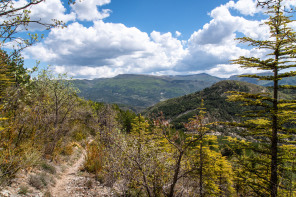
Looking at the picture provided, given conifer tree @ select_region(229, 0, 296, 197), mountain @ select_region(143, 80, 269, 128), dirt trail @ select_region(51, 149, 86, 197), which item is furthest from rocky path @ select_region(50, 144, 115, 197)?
mountain @ select_region(143, 80, 269, 128)

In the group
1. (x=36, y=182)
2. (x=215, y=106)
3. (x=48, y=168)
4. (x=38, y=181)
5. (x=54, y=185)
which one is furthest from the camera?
(x=215, y=106)

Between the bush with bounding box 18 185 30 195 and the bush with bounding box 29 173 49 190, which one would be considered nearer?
the bush with bounding box 18 185 30 195

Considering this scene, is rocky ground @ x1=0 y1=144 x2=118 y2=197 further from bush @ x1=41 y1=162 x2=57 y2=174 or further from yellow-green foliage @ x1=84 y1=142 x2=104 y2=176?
yellow-green foliage @ x1=84 y1=142 x2=104 y2=176

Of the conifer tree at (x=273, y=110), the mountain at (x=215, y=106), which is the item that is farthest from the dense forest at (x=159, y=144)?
the mountain at (x=215, y=106)

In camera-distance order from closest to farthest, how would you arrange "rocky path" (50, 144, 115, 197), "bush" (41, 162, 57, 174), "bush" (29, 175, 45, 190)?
"bush" (29, 175, 45, 190) < "rocky path" (50, 144, 115, 197) < "bush" (41, 162, 57, 174)

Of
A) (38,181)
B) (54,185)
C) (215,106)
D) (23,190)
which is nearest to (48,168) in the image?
(54,185)

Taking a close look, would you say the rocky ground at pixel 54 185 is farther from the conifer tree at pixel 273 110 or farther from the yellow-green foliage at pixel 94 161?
the conifer tree at pixel 273 110

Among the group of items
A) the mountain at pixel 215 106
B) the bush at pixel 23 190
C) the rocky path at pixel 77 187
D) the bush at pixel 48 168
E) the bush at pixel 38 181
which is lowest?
the mountain at pixel 215 106

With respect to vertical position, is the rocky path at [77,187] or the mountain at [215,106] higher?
the rocky path at [77,187]

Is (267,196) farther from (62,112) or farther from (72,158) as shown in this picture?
(62,112)

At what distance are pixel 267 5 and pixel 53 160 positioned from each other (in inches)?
523

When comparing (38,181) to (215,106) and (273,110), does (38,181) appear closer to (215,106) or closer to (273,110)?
(273,110)

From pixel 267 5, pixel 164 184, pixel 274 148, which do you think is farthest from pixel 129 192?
pixel 267 5

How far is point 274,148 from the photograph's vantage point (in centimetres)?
792
